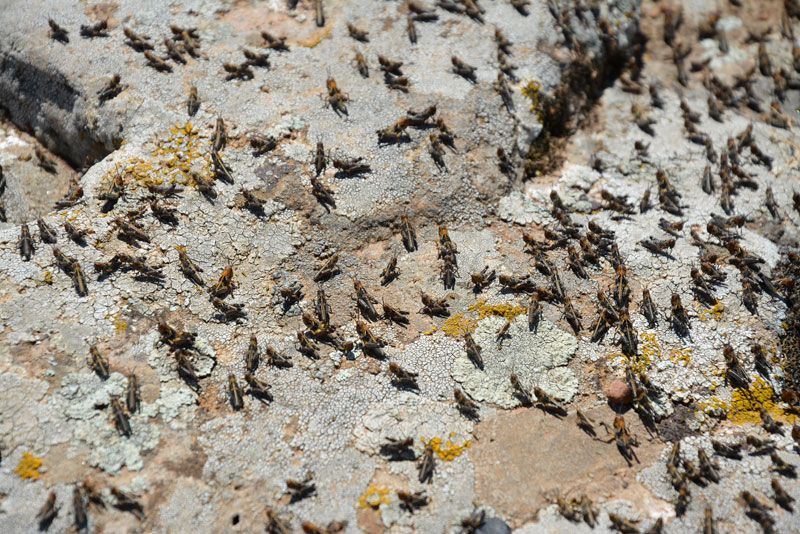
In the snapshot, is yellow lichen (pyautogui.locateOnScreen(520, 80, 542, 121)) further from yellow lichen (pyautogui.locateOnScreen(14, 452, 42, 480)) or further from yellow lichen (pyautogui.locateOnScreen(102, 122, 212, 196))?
yellow lichen (pyautogui.locateOnScreen(14, 452, 42, 480))

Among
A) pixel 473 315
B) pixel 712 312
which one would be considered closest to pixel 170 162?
pixel 473 315

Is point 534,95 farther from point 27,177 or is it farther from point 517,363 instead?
point 27,177

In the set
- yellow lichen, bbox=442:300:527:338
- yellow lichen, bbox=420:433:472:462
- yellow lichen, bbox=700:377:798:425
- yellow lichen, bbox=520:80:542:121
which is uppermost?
yellow lichen, bbox=520:80:542:121

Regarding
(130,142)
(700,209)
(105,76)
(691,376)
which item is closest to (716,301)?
(691,376)

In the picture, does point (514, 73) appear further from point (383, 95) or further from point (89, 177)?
point (89, 177)

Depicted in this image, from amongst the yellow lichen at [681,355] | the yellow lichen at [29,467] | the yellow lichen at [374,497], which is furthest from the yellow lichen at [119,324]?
the yellow lichen at [681,355]

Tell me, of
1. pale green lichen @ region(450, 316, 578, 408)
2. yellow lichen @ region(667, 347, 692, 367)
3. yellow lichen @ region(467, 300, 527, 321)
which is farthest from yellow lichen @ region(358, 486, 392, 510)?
A: yellow lichen @ region(667, 347, 692, 367)
